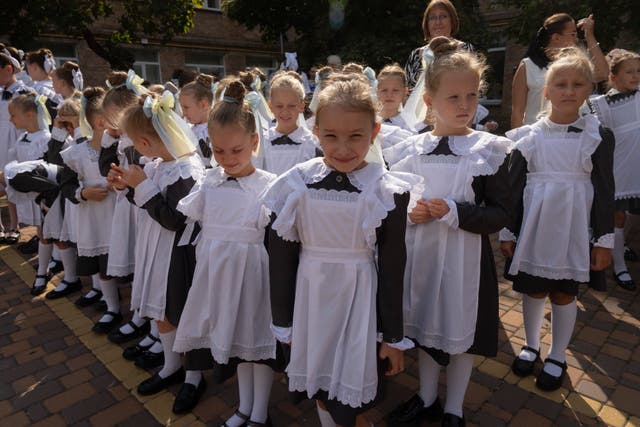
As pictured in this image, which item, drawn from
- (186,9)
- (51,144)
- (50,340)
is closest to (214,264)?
(50,340)

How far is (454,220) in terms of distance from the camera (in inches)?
81.9

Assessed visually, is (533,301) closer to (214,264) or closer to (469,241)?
(469,241)

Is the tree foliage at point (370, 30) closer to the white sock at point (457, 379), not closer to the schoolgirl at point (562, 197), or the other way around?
the schoolgirl at point (562, 197)

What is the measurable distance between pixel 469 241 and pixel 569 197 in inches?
35.0

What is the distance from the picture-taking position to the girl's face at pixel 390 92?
397 centimetres

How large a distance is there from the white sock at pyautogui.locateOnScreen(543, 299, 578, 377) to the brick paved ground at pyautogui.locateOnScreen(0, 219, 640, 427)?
160mm

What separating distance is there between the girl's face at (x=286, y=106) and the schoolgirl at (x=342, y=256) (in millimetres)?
1728

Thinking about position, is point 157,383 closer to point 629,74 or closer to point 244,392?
point 244,392

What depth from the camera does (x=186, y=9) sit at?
1400cm

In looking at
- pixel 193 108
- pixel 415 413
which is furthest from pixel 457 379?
pixel 193 108

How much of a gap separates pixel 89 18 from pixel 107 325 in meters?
11.3

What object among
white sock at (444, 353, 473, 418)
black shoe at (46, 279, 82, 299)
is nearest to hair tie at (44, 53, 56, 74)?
black shoe at (46, 279, 82, 299)

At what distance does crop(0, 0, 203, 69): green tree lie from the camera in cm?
1102

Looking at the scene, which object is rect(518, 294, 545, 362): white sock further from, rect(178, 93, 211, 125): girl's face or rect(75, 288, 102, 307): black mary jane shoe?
rect(75, 288, 102, 307): black mary jane shoe
